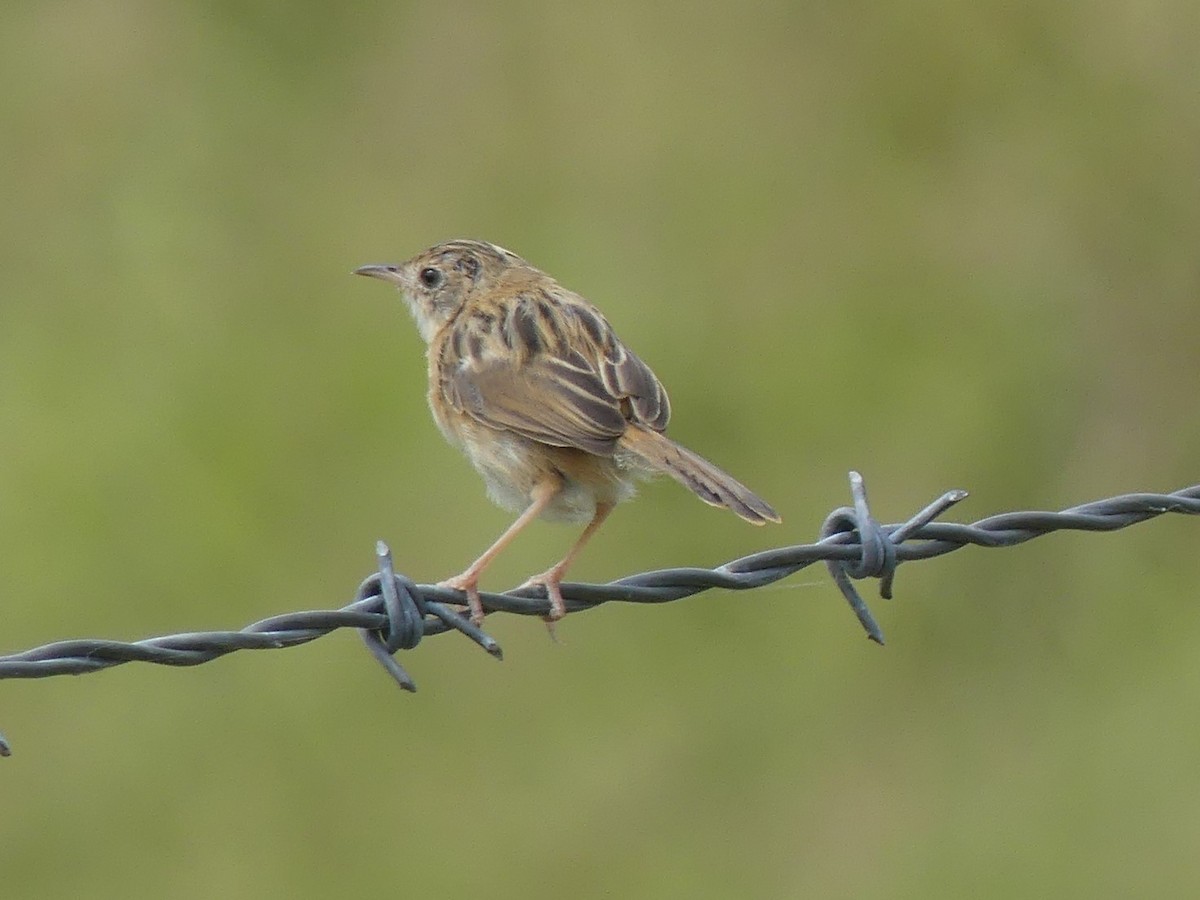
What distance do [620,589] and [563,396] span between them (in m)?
1.75

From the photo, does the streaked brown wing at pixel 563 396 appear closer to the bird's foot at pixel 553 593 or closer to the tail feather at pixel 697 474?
the tail feather at pixel 697 474

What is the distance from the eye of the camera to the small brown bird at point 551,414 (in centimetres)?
604

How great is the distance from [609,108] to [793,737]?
4632 millimetres

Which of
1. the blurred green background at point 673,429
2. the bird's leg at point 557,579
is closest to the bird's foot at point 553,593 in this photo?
the bird's leg at point 557,579

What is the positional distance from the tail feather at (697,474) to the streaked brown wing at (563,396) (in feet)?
0.29

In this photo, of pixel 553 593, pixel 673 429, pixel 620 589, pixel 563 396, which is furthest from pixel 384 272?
pixel 620 589

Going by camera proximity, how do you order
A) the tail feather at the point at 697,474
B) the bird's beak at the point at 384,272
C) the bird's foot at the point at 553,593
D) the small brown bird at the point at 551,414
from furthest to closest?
the bird's beak at the point at 384,272 → the small brown bird at the point at 551,414 → the tail feather at the point at 697,474 → the bird's foot at the point at 553,593

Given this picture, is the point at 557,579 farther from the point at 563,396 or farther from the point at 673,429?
the point at 673,429

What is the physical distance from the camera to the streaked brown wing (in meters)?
6.11

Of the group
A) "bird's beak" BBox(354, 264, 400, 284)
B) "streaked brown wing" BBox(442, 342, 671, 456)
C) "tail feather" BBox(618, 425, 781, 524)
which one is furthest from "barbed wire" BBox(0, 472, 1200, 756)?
"bird's beak" BBox(354, 264, 400, 284)

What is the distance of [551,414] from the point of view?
6.27 metres

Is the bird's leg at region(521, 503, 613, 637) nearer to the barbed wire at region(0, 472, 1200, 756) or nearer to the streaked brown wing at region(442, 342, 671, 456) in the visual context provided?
the barbed wire at region(0, 472, 1200, 756)

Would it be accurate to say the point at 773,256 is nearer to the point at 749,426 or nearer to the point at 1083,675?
the point at 749,426

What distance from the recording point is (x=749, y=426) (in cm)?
1150
